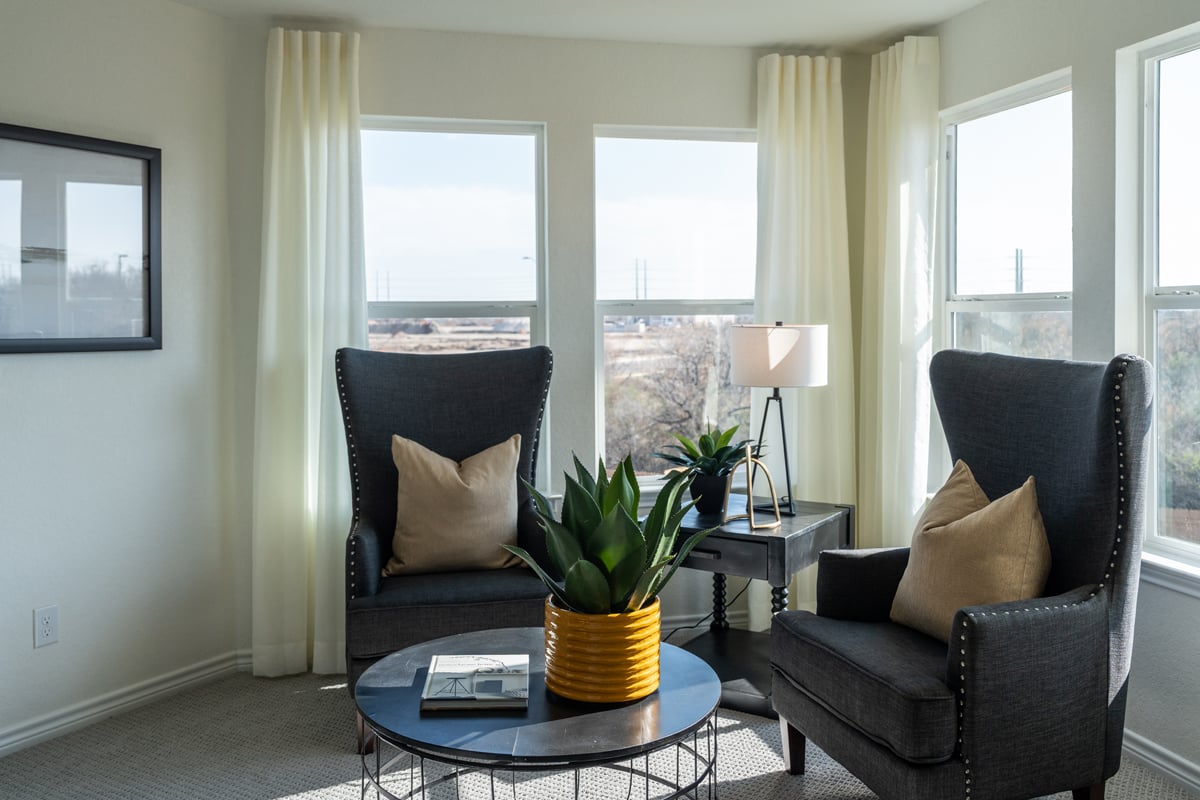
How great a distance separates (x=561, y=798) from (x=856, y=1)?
2.74 meters

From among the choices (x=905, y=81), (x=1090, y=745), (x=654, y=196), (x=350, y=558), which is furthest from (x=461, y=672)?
(x=905, y=81)

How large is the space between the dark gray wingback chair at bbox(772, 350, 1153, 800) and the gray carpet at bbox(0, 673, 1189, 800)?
0.17 metres

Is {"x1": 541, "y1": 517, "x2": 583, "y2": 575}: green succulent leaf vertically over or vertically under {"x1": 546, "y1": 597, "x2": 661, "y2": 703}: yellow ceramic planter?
over

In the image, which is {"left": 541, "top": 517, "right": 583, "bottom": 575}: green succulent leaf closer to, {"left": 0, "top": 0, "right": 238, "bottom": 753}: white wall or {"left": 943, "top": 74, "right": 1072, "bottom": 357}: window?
{"left": 0, "top": 0, "right": 238, "bottom": 753}: white wall

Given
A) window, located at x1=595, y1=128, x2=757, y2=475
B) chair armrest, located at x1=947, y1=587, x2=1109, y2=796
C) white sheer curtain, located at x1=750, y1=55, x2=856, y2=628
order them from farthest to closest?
window, located at x1=595, y1=128, x2=757, y2=475 < white sheer curtain, located at x1=750, y1=55, x2=856, y2=628 < chair armrest, located at x1=947, y1=587, x2=1109, y2=796

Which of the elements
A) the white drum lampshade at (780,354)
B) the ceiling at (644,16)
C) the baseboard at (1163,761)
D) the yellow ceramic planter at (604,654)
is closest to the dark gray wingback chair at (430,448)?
the white drum lampshade at (780,354)

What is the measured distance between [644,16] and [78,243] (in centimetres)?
206

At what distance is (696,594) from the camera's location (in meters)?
4.09

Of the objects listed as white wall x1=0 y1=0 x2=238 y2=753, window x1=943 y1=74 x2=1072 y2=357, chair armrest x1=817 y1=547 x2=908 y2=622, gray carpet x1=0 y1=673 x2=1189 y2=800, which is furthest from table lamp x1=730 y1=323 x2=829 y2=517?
white wall x1=0 y1=0 x2=238 y2=753

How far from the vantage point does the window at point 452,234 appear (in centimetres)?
385

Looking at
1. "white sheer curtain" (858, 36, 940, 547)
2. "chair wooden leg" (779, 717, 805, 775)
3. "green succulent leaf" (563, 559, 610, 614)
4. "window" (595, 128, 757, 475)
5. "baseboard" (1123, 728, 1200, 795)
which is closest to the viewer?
"green succulent leaf" (563, 559, 610, 614)

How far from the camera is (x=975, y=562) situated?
96.1 inches

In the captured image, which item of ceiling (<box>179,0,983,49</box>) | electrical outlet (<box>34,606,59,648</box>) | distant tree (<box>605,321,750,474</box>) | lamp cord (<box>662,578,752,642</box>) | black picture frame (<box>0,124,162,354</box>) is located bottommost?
lamp cord (<box>662,578,752,642</box>)

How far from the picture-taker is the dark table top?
5.98 ft
